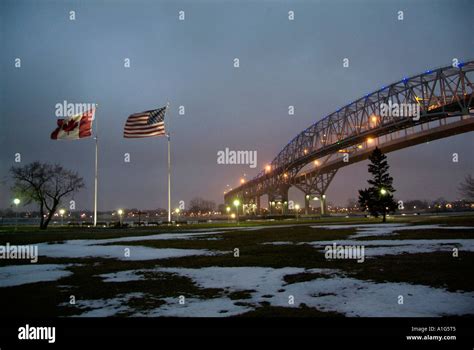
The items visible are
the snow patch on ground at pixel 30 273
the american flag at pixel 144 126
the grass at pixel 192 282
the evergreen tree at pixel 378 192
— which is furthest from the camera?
the evergreen tree at pixel 378 192

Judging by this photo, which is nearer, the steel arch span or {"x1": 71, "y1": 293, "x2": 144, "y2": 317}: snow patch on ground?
{"x1": 71, "y1": 293, "x2": 144, "y2": 317}: snow patch on ground

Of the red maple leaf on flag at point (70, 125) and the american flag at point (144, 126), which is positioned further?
the american flag at point (144, 126)

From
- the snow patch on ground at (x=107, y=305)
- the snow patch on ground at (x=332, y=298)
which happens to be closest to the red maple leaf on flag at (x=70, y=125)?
the snow patch on ground at (x=332, y=298)

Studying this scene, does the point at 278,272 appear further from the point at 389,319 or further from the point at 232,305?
the point at 389,319

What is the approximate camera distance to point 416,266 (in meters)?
9.83

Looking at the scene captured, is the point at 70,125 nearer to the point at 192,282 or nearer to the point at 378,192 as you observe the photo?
the point at 192,282

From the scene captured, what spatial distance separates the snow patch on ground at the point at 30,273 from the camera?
9469 mm

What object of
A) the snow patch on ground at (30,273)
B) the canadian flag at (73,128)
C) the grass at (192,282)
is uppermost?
the canadian flag at (73,128)

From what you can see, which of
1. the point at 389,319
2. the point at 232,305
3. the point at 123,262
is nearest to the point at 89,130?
the point at 123,262

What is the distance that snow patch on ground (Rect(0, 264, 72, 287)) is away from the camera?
31.1 feet

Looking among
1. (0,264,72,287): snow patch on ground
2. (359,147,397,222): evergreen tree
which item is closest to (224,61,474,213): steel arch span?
(359,147,397,222): evergreen tree

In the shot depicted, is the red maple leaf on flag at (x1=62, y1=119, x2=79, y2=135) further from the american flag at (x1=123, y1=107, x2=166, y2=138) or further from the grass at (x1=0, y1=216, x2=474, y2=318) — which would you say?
the grass at (x1=0, y1=216, x2=474, y2=318)

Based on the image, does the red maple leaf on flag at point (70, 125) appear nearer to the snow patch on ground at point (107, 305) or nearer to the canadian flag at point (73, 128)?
the canadian flag at point (73, 128)

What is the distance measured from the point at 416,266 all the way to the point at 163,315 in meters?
7.42
